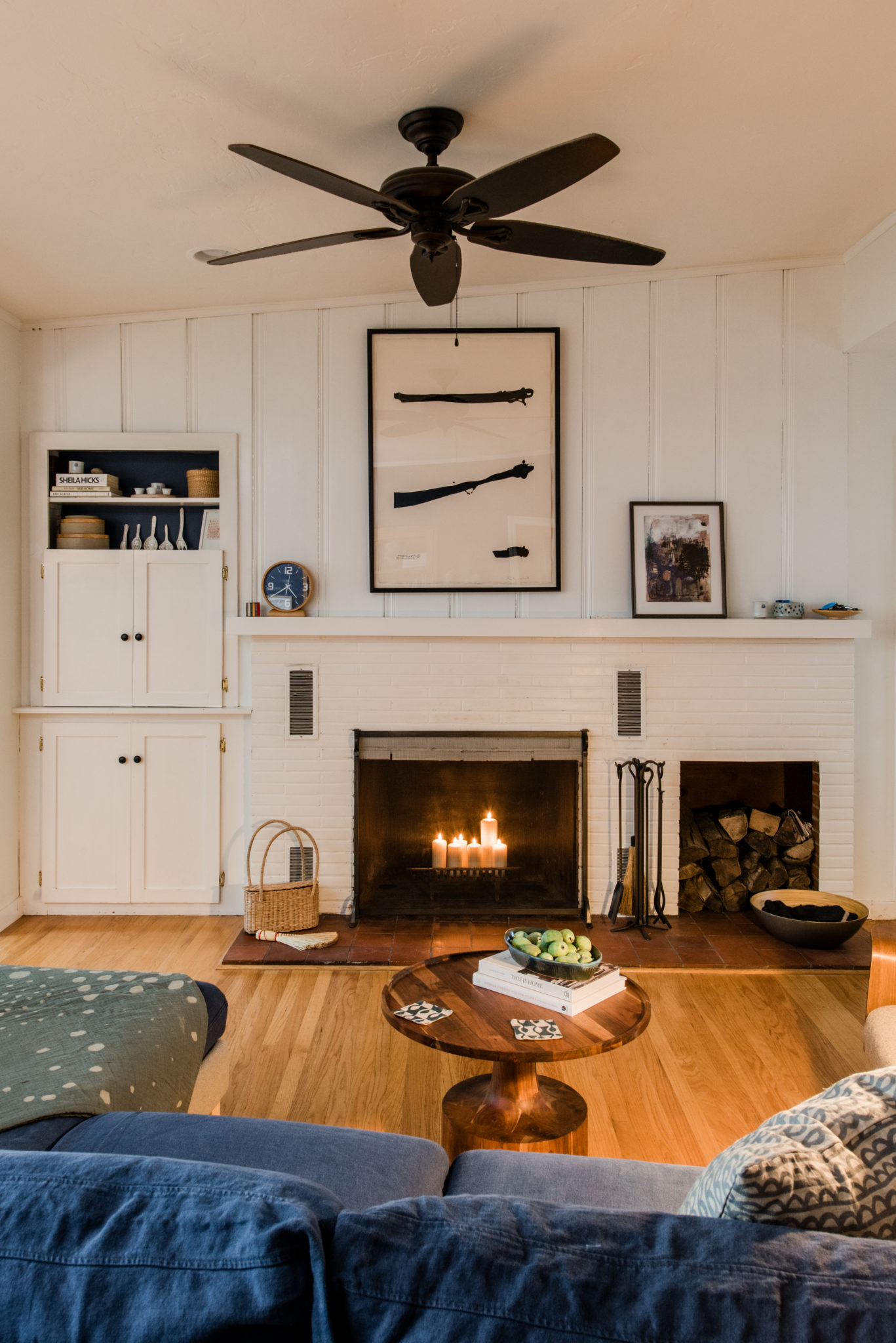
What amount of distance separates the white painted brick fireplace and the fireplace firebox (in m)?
0.09

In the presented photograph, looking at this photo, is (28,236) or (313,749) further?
(313,749)

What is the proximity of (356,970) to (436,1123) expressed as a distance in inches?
49.4

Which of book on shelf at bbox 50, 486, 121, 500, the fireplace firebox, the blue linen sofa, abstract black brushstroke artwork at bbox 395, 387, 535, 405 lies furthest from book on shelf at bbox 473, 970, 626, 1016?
book on shelf at bbox 50, 486, 121, 500

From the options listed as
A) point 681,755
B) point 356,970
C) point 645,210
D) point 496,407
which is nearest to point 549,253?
point 645,210

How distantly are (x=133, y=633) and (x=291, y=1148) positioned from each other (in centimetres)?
321

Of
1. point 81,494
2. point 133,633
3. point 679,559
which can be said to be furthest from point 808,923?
point 81,494

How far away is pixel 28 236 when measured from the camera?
3.46m

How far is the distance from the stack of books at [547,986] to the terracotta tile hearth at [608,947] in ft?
4.58

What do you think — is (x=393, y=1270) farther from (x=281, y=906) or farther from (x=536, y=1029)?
(x=281, y=906)

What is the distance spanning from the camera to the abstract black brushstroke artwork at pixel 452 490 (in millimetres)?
4305

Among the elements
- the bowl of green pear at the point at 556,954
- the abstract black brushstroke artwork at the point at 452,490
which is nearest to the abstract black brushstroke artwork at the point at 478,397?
the abstract black brushstroke artwork at the point at 452,490

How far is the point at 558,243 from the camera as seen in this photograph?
263 centimetres

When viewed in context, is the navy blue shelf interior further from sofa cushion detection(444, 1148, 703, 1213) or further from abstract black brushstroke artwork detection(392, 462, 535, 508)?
sofa cushion detection(444, 1148, 703, 1213)

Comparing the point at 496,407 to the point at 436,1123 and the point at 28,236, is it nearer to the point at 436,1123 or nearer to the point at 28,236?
the point at 28,236
